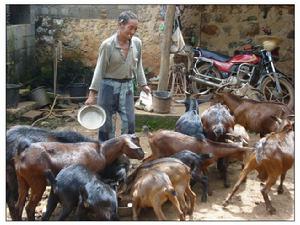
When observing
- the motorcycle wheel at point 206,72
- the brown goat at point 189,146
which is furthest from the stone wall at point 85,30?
the brown goat at point 189,146

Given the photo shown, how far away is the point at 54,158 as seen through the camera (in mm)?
5633


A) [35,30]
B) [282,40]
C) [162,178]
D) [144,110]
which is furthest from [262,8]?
[162,178]

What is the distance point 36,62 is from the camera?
12.5 meters

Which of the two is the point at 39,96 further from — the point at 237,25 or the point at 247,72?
the point at 237,25

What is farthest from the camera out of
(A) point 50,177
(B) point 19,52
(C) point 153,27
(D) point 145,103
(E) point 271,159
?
(C) point 153,27

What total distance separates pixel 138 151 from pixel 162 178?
0.76 meters

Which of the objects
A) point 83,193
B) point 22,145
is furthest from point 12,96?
point 83,193

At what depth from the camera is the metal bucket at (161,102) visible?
9.15 m

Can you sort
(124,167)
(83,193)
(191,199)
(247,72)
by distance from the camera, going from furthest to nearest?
1. (247,72)
2. (124,167)
3. (191,199)
4. (83,193)

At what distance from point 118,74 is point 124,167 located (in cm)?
135

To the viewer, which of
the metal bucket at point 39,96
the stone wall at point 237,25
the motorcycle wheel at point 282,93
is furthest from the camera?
the stone wall at point 237,25

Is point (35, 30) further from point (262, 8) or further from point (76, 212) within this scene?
point (76, 212)

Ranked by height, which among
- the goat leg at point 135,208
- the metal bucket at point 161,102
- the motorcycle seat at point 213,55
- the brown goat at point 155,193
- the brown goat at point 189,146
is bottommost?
the goat leg at point 135,208

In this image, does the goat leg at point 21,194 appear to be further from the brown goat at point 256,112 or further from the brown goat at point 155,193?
the brown goat at point 256,112
